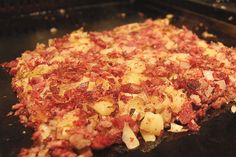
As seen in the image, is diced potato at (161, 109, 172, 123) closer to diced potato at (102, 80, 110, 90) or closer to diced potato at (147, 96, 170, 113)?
diced potato at (147, 96, 170, 113)

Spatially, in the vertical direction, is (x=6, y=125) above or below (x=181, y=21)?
below

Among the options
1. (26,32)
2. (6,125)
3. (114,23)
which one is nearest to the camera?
(6,125)

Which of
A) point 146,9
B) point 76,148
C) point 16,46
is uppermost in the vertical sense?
point 146,9

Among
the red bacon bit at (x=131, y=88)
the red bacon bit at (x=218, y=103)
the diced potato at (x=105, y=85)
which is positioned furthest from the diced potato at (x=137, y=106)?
the red bacon bit at (x=218, y=103)

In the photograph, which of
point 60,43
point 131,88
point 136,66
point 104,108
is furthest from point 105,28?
point 104,108

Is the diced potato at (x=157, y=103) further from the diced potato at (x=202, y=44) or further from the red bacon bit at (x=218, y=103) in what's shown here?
the diced potato at (x=202, y=44)

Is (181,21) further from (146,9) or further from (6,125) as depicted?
(6,125)

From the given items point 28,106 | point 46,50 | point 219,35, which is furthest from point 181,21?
point 28,106
